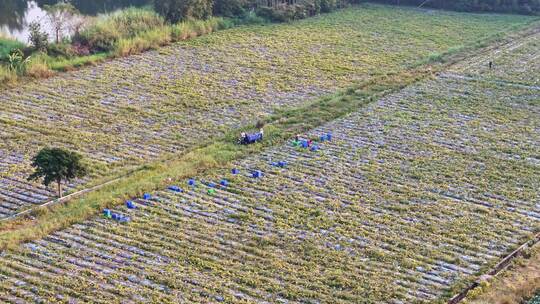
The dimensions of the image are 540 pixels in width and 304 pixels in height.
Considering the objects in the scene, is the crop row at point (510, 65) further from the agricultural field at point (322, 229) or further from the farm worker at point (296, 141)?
the farm worker at point (296, 141)

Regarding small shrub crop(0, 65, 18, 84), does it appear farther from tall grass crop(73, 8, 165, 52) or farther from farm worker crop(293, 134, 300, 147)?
farm worker crop(293, 134, 300, 147)

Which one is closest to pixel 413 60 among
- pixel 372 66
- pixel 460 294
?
pixel 372 66

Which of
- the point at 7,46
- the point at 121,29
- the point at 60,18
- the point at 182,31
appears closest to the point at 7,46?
the point at 7,46

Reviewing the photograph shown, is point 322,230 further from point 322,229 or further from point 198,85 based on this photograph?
point 198,85

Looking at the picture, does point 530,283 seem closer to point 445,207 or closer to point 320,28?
point 445,207

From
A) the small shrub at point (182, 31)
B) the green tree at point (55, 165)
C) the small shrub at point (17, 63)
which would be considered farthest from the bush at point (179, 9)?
the green tree at point (55, 165)

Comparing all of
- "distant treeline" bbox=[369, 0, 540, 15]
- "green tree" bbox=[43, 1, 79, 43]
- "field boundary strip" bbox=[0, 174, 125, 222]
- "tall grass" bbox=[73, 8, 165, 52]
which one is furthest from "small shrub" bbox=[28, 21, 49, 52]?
"distant treeline" bbox=[369, 0, 540, 15]
